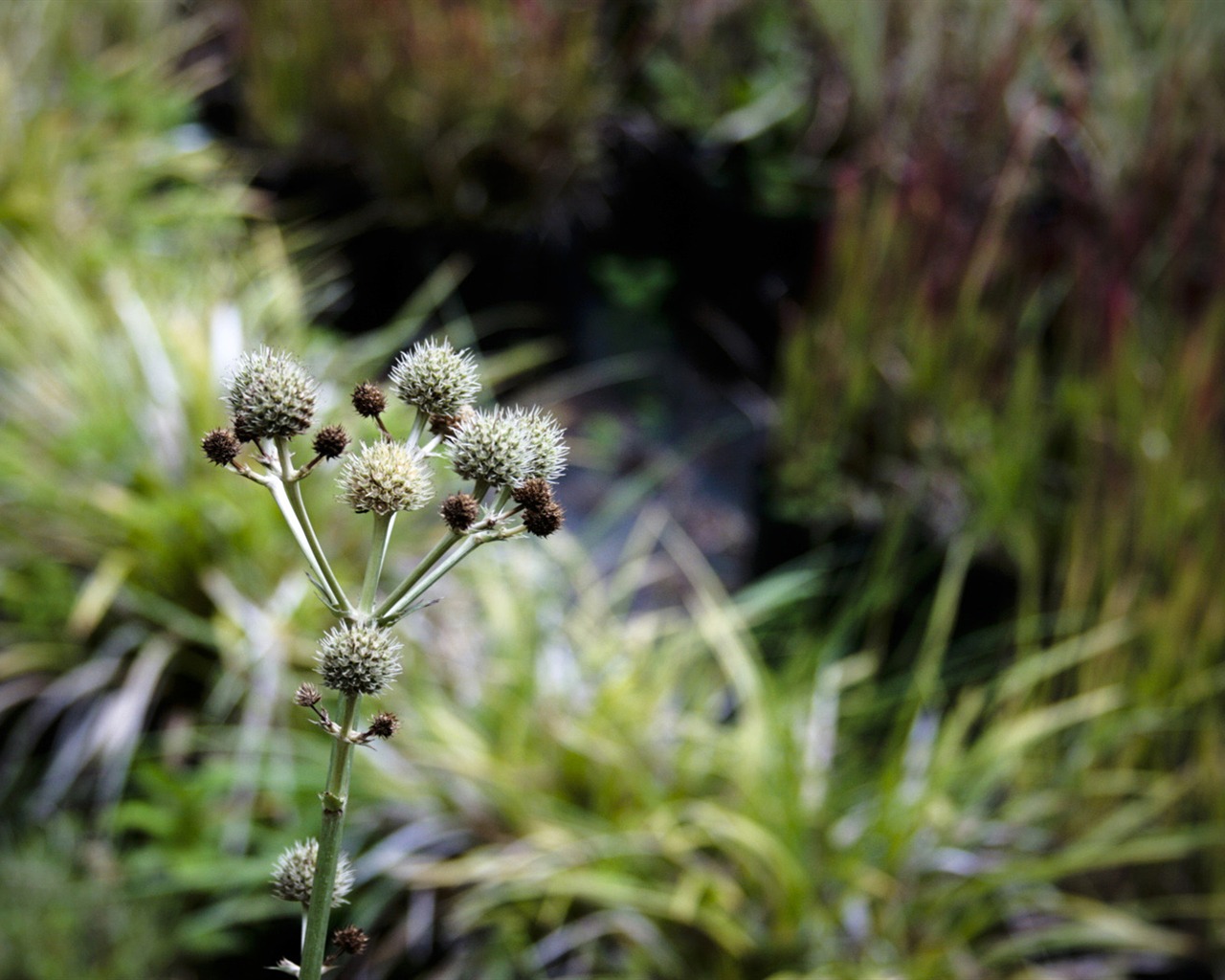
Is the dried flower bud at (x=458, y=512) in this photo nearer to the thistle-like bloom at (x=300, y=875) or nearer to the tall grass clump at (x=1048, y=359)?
the thistle-like bloom at (x=300, y=875)

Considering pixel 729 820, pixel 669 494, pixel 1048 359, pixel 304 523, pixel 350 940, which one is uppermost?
pixel 669 494

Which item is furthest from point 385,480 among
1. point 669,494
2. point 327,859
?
point 669,494

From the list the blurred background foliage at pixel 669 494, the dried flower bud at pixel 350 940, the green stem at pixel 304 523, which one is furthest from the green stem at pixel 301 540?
the blurred background foliage at pixel 669 494

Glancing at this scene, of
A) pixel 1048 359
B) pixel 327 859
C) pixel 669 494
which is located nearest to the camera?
pixel 327 859

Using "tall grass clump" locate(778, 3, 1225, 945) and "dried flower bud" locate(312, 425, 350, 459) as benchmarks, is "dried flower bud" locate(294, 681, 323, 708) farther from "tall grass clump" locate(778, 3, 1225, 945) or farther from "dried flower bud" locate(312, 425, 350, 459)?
"tall grass clump" locate(778, 3, 1225, 945)

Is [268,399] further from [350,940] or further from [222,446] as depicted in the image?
[350,940]

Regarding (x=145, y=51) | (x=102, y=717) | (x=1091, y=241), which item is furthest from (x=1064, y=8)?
(x=102, y=717)

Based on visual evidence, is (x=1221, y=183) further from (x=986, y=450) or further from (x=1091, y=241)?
(x=986, y=450)

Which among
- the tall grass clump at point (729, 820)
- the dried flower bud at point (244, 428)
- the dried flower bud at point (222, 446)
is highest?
the tall grass clump at point (729, 820)
